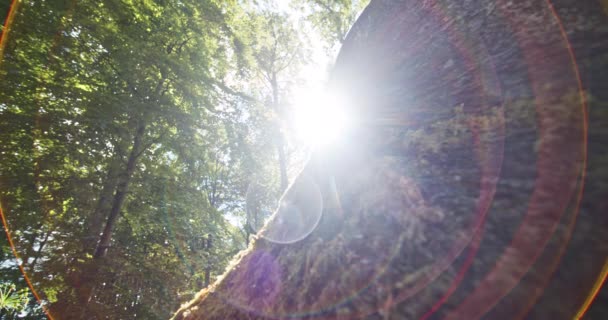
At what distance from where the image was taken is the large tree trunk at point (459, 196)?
121 cm

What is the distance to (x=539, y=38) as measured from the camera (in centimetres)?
199

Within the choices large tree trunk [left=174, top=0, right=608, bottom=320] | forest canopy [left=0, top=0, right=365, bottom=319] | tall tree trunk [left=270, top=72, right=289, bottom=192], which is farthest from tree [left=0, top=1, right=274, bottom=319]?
large tree trunk [left=174, top=0, right=608, bottom=320]

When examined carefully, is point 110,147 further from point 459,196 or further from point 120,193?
point 459,196

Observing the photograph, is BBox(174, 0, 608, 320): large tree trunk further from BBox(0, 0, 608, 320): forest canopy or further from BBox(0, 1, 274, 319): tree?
BBox(0, 1, 274, 319): tree

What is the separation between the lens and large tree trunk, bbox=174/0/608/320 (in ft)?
3.96

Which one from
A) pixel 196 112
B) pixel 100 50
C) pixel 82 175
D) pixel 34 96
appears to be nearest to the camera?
pixel 34 96

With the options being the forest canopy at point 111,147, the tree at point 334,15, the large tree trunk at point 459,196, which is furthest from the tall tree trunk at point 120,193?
the tree at point 334,15

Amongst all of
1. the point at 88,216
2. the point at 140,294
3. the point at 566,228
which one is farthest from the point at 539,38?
the point at 88,216

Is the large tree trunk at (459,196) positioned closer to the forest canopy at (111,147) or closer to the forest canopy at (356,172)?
the forest canopy at (356,172)

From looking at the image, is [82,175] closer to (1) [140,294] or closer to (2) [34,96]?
(2) [34,96]

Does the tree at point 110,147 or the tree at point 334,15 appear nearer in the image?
the tree at point 110,147

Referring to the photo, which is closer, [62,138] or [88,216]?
[62,138]

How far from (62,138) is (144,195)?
301 cm

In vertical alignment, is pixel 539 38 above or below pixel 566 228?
above
